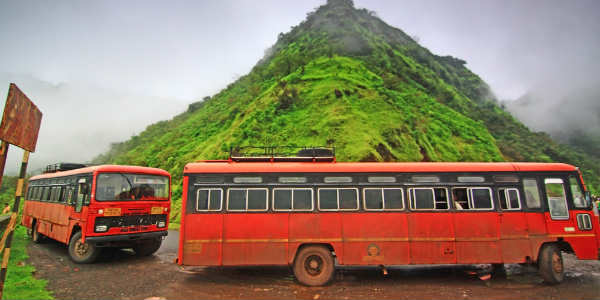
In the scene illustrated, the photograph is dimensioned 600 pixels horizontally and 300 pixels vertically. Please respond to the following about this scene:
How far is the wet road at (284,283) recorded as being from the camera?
322 inches

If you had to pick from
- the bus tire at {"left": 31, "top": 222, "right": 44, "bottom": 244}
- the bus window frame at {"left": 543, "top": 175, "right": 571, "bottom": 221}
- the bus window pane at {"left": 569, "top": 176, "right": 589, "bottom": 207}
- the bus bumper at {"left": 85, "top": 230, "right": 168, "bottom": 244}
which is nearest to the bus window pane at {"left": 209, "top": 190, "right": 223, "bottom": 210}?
the bus bumper at {"left": 85, "top": 230, "right": 168, "bottom": 244}

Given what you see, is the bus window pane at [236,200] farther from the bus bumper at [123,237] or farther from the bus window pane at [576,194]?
the bus window pane at [576,194]

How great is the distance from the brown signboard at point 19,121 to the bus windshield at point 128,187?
460 cm

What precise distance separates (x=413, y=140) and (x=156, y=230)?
2653 cm

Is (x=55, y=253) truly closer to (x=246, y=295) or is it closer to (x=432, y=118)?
(x=246, y=295)

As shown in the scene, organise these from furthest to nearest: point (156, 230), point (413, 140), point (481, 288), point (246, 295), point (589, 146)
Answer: point (589, 146) → point (413, 140) → point (156, 230) → point (481, 288) → point (246, 295)

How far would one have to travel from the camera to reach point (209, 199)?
9109 mm

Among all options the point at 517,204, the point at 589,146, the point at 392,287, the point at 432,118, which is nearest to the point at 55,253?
the point at 392,287

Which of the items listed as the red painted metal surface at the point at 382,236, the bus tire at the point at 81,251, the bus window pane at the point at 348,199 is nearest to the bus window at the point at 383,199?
the red painted metal surface at the point at 382,236

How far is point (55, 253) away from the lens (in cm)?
1330

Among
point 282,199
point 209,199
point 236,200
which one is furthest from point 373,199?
point 209,199

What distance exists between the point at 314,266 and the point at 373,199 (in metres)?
2.72

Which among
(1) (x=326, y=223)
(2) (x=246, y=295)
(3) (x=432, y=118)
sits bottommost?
(2) (x=246, y=295)

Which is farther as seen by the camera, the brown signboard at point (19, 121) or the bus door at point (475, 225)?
the bus door at point (475, 225)
